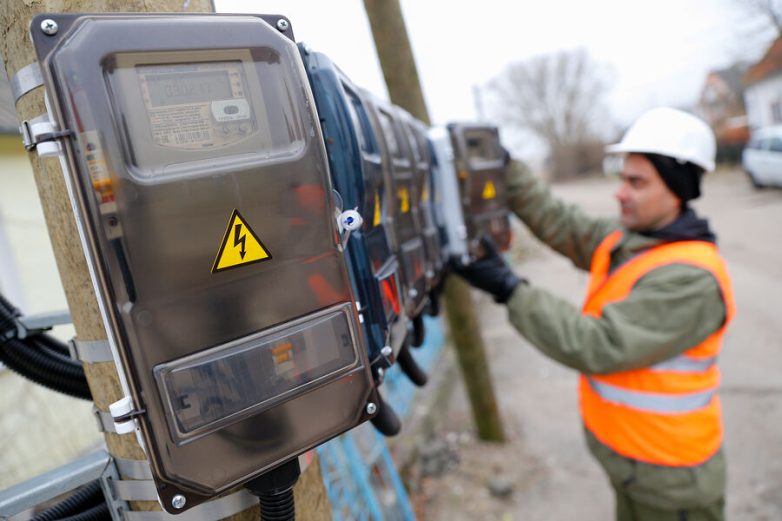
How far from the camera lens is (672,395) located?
203 centimetres

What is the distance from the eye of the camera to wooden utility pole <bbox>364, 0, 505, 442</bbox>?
3127mm

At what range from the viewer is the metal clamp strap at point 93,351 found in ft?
3.12

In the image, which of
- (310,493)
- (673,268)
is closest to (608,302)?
(673,268)

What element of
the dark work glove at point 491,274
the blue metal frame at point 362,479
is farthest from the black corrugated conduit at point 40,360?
the dark work glove at point 491,274

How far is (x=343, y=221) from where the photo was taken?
96cm

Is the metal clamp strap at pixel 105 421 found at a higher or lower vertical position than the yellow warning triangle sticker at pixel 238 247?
lower

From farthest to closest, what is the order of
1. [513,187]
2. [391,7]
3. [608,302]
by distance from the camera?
[391,7]
[513,187]
[608,302]

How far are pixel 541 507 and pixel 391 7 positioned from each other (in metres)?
3.24

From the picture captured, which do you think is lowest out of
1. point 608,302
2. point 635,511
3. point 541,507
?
point 541,507

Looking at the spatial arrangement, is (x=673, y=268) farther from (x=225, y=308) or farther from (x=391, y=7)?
(x=391, y=7)

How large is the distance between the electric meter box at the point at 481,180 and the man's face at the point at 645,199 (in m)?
0.53

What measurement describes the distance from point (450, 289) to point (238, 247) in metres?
2.91

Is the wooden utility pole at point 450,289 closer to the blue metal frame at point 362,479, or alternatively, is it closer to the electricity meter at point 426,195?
the blue metal frame at point 362,479

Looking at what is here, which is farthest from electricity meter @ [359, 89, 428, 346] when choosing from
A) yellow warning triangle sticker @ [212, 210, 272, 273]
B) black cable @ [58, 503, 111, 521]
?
black cable @ [58, 503, 111, 521]
